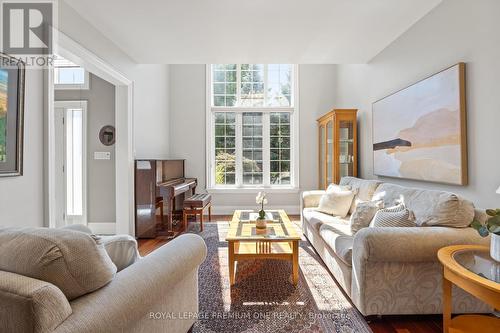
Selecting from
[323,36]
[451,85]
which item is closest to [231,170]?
[323,36]

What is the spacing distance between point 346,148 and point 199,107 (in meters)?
3.05

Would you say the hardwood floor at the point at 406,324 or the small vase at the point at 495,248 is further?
the hardwood floor at the point at 406,324

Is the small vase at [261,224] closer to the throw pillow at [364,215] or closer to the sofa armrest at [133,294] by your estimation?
the throw pillow at [364,215]

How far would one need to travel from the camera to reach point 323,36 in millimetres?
3102

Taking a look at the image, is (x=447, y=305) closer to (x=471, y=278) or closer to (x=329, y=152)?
(x=471, y=278)

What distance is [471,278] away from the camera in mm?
1279

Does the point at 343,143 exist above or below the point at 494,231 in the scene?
above

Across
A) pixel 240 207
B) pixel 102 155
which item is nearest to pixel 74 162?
pixel 102 155

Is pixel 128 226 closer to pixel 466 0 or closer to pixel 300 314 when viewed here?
pixel 300 314

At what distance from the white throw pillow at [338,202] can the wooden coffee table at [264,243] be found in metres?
0.82

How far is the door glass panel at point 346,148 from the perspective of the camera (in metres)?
4.35

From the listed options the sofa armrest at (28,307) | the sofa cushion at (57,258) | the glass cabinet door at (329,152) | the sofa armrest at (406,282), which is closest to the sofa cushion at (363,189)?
Result: the glass cabinet door at (329,152)

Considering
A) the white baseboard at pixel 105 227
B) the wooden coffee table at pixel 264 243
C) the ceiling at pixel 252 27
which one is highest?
the ceiling at pixel 252 27

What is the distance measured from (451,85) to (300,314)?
222 cm
